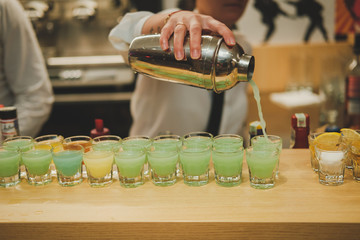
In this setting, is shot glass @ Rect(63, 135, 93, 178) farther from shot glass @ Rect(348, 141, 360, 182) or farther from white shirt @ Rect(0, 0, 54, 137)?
shot glass @ Rect(348, 141, 360, 182)

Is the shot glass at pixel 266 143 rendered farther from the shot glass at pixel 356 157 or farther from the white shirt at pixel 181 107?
the white shirt at pixel 181 107

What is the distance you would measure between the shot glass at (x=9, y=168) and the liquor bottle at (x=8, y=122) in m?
0.16

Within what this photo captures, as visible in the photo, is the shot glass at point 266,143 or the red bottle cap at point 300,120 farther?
the red bottle cap at point 300,120

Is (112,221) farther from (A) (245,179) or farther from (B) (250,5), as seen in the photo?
(B) (250,5)

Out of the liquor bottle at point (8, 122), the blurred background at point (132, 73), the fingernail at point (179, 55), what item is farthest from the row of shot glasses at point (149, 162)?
the blurred background at point (132, 73)

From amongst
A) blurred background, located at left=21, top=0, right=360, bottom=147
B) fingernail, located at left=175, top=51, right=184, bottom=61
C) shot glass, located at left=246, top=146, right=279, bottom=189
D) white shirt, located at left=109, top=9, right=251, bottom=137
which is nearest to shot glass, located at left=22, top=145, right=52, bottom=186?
fingernail, located at left=175, top=51, right=184, bottom=61

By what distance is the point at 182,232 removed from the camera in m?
1.07

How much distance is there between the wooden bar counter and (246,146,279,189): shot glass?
3 cm

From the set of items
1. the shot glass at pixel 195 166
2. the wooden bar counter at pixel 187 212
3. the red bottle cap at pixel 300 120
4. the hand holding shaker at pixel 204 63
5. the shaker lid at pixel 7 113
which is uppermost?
the hand holding shaker at pixel 204 63

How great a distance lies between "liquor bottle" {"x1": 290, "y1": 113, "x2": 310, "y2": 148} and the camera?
61.6 inches

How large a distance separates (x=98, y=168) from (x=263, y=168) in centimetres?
59

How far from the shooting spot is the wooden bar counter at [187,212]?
1.05 meters

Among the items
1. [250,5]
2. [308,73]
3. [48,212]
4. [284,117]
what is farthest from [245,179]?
[250,5]

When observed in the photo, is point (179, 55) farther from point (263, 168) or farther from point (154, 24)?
point (263, 168)
